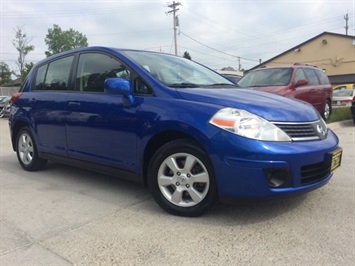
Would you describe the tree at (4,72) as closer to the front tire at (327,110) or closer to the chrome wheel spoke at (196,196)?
the front tire at (327,110)

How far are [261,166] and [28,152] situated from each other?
3808 mm

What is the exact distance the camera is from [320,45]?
139ft

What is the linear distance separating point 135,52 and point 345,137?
5.75m

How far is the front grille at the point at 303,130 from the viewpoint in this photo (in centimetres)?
319

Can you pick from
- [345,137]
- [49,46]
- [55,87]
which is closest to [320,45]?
[345,137]

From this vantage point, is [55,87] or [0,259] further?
[55,87]

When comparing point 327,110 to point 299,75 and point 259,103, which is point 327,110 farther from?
point 259,103

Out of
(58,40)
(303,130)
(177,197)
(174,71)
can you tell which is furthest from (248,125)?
(58,40)

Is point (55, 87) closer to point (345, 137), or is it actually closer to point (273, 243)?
point (273, 243)

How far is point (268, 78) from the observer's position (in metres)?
8.80

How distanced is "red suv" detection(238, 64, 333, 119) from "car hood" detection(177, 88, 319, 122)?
4.30 m

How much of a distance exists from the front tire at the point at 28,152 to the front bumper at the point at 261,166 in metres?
3.21

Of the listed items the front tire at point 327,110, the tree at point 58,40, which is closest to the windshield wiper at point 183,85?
the front tire at point 327,110

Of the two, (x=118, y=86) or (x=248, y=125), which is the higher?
(x=118, y=86)
